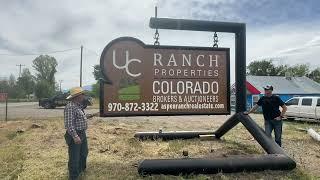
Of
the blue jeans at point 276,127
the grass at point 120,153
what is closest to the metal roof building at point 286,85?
the grass at point 120,153

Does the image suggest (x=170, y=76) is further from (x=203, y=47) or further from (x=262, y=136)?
(x=262, y=136)

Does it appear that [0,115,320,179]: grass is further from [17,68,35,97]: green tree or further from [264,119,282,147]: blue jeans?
[17,68,35,97]: green tree

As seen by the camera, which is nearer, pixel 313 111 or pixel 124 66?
pixel 124 66

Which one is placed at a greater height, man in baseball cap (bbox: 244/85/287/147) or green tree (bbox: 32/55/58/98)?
green tree (bbox: 32/55/58/98)

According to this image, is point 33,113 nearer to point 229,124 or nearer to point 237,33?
point 229,124

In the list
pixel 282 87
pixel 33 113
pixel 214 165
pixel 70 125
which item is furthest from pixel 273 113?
pixel 282 87

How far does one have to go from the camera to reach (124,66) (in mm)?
8859

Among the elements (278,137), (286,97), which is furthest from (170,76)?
(286,97)

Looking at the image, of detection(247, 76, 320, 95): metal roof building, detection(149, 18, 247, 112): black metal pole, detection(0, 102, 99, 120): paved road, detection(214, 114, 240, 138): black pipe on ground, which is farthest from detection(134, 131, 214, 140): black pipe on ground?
detection(247, 76, 320, 95): metal roof building

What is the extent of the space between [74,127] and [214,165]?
8.74 ft

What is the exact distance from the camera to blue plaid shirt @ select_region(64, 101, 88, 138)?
23.4 ft

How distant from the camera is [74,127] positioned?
7.29 metres

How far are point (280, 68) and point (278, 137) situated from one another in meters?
81.7

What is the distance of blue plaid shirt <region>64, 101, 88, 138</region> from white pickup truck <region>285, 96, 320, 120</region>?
62.1 feet
